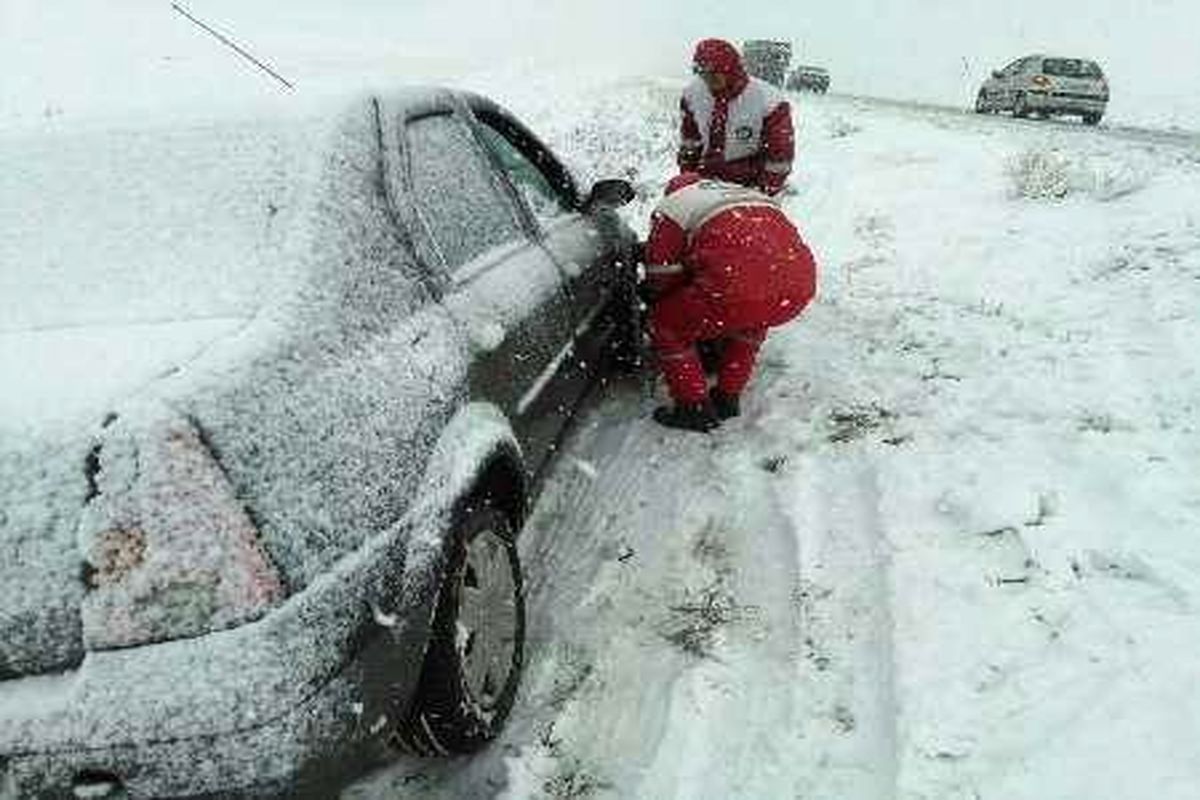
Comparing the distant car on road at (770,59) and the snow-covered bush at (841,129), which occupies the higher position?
the snow-covered bush at (841,129)

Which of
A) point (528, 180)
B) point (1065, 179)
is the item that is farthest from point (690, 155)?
point (1065, 179)

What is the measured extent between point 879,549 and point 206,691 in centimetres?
271

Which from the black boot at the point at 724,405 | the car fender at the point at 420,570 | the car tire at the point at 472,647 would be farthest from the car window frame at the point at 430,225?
the black boot at the point at 724,405

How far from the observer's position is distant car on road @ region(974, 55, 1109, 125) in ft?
79.0

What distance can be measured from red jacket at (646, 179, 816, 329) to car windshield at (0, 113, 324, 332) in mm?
2512

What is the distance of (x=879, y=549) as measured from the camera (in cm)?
424

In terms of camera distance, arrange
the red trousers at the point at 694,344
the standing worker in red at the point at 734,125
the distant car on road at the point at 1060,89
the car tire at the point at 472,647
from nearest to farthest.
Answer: the car tire at the point at 472,647
the red trousers at the point at 694,344
the standing worker in red at the point at 734,125
the distant car on road at the point at 1060,89

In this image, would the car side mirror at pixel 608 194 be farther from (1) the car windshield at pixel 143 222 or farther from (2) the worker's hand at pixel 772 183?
(1) the car windshield at pixel 143 222

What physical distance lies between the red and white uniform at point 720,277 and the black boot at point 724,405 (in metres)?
0.04

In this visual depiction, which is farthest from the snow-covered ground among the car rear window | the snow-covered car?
the car rear window

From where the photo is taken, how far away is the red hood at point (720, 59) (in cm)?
685

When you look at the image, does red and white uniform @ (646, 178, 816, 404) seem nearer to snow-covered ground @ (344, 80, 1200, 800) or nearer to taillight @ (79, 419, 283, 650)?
snow-covered ground @ (344, 80, 1200, 800)

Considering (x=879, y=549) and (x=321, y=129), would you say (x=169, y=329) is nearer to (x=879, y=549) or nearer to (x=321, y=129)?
(x=321, y=129)

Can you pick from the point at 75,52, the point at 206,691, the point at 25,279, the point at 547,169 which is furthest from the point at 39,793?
the point at 75,52
